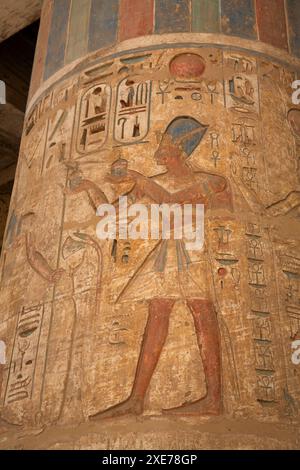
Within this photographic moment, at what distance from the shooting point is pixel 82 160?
5.52 metres

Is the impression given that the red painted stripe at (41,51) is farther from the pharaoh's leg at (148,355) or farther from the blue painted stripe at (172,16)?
the pharaoh's leg at (148,355)

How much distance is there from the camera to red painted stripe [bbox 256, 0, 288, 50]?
6.09 m

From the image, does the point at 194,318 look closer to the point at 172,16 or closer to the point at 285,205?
the point at 285,205

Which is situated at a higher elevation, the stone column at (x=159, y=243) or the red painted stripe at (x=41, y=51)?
the red painted stripe at (x=41, y=51)

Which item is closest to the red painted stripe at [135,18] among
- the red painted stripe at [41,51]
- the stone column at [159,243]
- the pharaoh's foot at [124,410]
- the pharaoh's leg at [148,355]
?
the stone column at [159,243]

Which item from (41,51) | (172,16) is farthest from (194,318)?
(41,51)

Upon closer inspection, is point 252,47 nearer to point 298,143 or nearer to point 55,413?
point 298,143

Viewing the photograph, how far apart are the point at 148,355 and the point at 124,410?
13.8 inches

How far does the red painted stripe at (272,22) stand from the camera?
609 cm

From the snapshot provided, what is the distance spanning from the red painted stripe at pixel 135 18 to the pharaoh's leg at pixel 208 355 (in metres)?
2.44

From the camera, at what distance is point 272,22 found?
623cm

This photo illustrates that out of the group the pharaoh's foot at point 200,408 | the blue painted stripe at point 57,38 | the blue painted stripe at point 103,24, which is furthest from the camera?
the blue painted stripe at point 57,38

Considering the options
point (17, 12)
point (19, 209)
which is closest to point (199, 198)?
point (19, 209)

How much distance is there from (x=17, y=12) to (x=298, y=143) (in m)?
4.15
